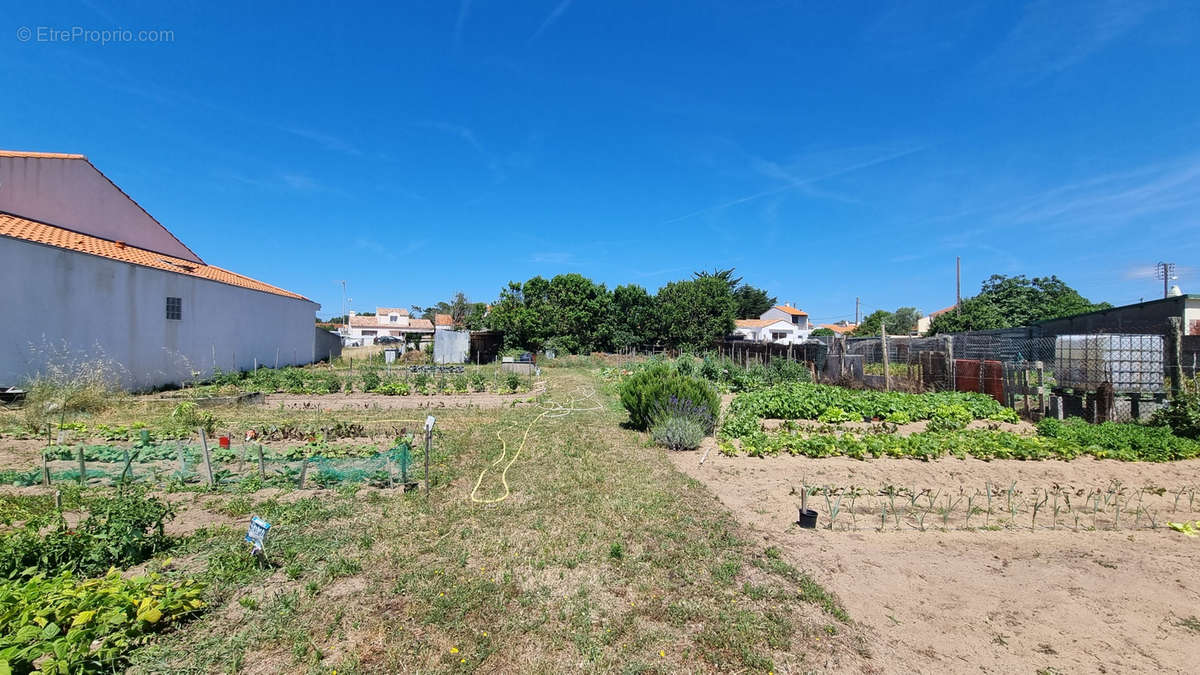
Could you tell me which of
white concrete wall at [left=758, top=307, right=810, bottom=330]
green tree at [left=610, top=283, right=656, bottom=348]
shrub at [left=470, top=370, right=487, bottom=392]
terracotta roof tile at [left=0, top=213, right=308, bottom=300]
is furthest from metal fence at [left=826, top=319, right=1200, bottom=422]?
white concrete wall at [left=758, top=307, right=810, bottom=330]

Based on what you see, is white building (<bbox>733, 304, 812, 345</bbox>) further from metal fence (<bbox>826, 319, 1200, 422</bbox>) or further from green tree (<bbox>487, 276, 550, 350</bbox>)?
metal fence (<bbox>826, 319, 1200, 422</bbox>)

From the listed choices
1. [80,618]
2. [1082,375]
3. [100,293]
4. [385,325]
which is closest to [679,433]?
[80,618]

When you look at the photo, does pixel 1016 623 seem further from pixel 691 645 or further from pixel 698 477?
pixel 698 477

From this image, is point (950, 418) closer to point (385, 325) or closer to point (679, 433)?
point (679, 433)

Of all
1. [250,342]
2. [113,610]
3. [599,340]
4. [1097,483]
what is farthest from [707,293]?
[113,610]

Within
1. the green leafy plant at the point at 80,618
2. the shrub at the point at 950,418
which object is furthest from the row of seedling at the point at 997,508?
the green leafy plant at the point at 80,618

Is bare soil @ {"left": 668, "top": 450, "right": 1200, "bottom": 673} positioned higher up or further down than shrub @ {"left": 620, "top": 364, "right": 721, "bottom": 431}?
further down

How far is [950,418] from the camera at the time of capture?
1117 centimetres

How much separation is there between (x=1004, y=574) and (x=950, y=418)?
8.39 metres

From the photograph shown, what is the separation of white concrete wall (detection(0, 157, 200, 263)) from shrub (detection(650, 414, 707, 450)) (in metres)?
21.0

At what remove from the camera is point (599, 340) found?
38.5m

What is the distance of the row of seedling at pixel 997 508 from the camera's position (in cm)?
520

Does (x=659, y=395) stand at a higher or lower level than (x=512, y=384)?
higher

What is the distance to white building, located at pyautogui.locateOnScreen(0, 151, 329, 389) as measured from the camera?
1273cm
